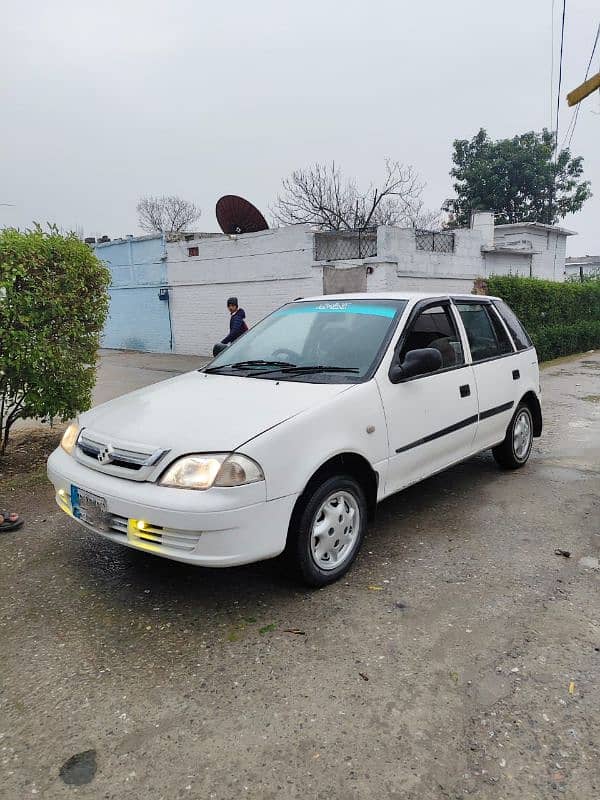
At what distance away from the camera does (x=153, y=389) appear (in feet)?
13.0

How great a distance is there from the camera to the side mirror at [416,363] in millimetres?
3715

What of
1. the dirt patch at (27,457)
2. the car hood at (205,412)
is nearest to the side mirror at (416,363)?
the car hood at (205,412)

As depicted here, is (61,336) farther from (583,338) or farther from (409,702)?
(583,338)

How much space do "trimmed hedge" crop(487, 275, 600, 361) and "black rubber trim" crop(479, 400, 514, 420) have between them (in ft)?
27.9

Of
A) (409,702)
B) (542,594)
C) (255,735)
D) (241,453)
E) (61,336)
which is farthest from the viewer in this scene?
(61,336)

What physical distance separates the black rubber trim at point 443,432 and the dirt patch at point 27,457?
11.4 ft

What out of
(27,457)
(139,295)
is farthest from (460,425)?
(139,295)

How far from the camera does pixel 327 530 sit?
128 inches

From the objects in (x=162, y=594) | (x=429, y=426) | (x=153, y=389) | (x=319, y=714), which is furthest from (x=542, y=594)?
(x=153, y=389)

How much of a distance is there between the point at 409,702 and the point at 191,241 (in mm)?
15437

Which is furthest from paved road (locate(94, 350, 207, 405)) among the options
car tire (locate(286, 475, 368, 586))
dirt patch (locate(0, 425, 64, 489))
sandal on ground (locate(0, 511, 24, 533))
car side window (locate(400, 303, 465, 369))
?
car tire (locate(286, 475, 368, 586))

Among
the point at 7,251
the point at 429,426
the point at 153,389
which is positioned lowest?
the point at 429,426

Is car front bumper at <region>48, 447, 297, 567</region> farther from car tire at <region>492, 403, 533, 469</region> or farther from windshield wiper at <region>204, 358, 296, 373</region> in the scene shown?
car tire at <region>492, 403, 533, 469</region>

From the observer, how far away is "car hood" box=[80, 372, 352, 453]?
2982 millimetres
